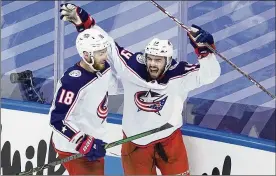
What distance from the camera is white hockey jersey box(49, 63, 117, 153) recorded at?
10.8 ft

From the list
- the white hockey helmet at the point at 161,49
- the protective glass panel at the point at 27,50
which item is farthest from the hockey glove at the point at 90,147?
the protective glass panel at the point at 27,50

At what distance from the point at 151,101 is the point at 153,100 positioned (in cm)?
1

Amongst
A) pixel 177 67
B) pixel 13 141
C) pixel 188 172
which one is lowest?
pixel 13 141

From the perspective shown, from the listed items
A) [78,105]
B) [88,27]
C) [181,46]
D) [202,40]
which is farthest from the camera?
[181,46]

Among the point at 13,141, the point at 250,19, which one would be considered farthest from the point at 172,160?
the point at 13,141

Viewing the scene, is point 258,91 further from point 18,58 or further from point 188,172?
point 18,58

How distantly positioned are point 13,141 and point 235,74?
145 cm

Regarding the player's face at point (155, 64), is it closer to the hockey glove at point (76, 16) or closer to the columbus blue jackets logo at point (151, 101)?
the columbus blue jackets logo at point (151, 101)

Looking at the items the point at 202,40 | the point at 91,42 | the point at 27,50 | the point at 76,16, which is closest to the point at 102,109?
the point at 91,42

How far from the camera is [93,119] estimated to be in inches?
136

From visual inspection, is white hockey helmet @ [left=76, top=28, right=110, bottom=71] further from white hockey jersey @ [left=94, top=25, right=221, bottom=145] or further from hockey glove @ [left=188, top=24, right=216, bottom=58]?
hockey glove @ [left=188, top=24, right=216, bottom=58]

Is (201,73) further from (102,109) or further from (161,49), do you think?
(102,109)

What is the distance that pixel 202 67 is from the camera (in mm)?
3365

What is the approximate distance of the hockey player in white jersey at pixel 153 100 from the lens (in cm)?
346
